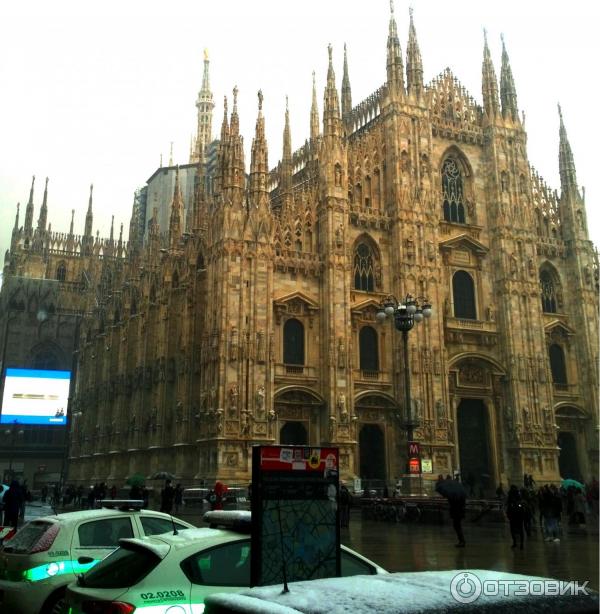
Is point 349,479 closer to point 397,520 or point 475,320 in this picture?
point 397,520

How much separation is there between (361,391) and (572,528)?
47.3ft

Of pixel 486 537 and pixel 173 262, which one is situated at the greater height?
pixel 173 262

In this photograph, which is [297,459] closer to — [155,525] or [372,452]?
[155,525]

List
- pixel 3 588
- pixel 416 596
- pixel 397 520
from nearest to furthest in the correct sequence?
pixel 416 596, pixel 3 588, pixel 397 520

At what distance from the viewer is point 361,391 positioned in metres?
35.9

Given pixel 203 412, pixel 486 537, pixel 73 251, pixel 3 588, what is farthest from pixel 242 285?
pixel 73 251

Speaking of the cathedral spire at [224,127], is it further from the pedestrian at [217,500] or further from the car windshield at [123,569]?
the car windshield at [123,569]

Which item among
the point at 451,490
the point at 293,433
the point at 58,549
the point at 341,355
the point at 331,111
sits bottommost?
the point at 58,549

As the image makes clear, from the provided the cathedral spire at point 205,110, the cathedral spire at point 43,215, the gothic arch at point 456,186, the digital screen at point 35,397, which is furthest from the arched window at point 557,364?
the cathedral spire at point 205,110

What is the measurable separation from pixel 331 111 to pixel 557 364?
66.8ft

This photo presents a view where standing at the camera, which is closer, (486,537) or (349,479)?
(486,537)

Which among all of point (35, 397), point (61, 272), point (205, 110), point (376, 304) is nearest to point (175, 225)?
point (376, 304)

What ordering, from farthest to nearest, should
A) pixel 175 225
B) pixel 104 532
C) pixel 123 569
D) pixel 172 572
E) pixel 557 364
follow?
pixel 175 225 < pixel 557 364 < pixel 104 532 < pixel 123 569 < pixel 172 572

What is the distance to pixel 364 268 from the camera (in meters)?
38.8
